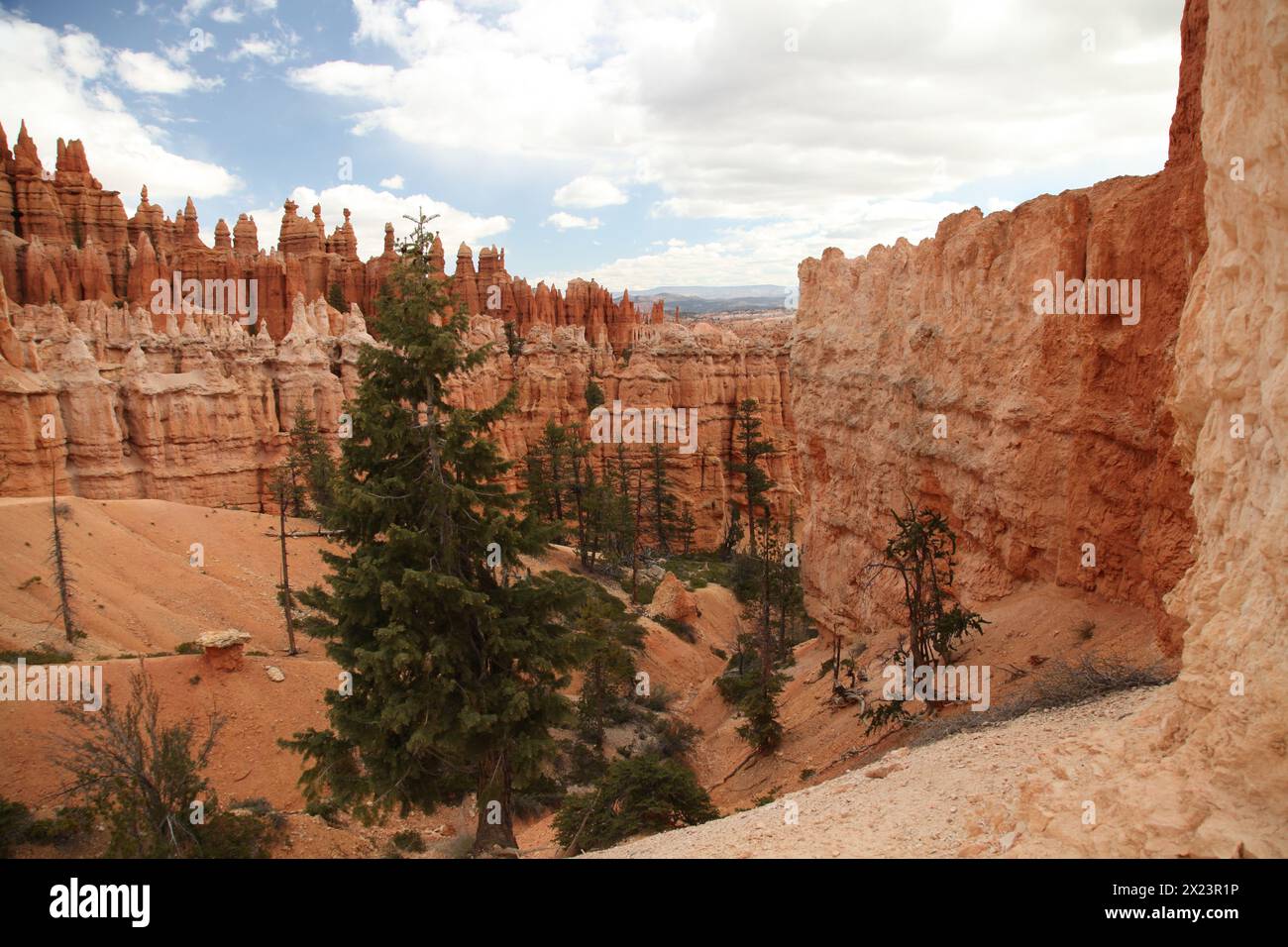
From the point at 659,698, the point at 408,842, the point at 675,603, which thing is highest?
the point at 408,842

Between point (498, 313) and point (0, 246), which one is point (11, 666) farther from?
point (498, 313)

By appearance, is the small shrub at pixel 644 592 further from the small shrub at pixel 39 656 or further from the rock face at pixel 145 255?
the rock face at pixel 145 255

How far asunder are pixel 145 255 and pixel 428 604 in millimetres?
Result: 61993

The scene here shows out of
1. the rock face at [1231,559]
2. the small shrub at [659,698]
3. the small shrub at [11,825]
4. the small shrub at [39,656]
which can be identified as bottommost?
the small shrub at [659,698]

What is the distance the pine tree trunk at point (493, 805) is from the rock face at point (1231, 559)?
26.7 ft

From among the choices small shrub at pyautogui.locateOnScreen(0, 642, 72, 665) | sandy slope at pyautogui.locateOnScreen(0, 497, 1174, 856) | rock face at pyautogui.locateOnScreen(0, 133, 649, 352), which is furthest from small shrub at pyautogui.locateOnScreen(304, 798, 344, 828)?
rock face at pyautogui.locateOnScreen(0, 133, 649, 352)

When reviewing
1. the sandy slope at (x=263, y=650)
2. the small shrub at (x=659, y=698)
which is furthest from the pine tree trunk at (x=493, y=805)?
the small shrub at (x=659, y=698)

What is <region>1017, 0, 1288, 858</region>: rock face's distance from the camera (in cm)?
489

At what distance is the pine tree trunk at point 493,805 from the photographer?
12125mm

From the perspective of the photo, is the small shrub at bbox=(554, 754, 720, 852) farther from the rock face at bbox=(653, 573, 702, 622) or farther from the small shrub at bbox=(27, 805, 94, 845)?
the rock face at bbox=(653, 573, 702, 622)

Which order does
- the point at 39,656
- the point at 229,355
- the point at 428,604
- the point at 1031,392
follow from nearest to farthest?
the point at 428,604
the point at 1031,392
the point at 39,656
the point at 229,355

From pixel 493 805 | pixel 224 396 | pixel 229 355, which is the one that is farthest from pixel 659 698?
pixel 229 355

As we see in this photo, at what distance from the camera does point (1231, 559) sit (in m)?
5.77

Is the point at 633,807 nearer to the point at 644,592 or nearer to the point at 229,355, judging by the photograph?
the point at 644,592
